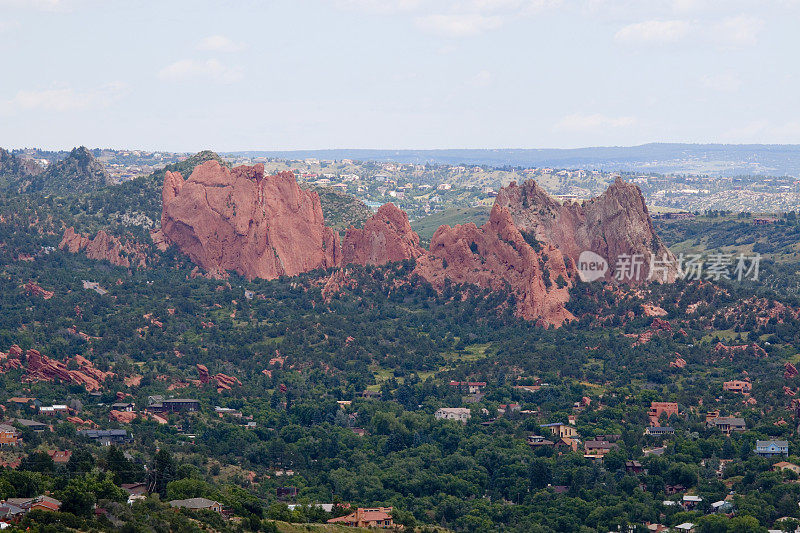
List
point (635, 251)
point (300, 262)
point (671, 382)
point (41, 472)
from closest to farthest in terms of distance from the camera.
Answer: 1. point (41, 472)
2. point (671, 382)
3. point (635, 251)
4. point (300, 262)

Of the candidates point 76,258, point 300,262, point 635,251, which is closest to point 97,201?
point 76,258

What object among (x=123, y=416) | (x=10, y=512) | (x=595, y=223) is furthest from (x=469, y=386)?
(x=10, y=512)

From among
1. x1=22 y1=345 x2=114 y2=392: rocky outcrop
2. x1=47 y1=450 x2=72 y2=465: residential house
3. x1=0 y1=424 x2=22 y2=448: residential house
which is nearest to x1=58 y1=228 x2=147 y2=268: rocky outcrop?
x1=22 y1=345 x2=114 y2=392: rocky outcrop

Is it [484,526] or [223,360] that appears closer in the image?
[484,526]

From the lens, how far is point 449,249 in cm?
16300

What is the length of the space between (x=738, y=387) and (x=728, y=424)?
10.5 meters

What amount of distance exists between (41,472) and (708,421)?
5523cm

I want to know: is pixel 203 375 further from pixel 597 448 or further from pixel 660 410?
pixel 660 410

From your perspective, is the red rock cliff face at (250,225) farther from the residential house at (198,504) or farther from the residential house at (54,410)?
the residential house at (198,504)

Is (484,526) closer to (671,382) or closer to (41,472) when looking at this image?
(41,472)

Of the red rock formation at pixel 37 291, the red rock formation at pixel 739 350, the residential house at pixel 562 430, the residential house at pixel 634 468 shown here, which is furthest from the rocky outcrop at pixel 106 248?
the residential house at pixel 634 468

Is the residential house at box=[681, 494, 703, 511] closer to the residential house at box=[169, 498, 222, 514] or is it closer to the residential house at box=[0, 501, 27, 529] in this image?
the residential house at box=[169, 498, 222, 514]

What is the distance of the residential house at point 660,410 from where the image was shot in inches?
4840

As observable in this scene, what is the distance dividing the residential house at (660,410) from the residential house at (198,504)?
46.2m
